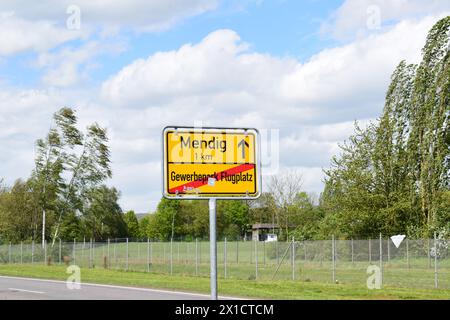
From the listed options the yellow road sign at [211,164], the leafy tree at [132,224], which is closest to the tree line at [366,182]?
the yellow road sign at [211,164]

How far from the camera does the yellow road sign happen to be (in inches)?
273

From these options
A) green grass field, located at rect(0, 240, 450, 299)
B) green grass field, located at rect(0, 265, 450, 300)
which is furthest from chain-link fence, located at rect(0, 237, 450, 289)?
green grass field, located at rect(0, 265, 450, 300)

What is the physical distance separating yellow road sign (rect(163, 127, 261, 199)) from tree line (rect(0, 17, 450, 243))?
3502 centimetres

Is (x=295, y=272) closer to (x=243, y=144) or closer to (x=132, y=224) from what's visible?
(x=243, y=144)

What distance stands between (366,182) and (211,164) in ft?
150

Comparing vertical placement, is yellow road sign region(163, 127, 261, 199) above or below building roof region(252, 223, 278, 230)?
above

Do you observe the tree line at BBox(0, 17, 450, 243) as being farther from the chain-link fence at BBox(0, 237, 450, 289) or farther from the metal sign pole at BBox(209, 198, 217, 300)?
the metal sign pole at BBox(209, 198, 217, 300)

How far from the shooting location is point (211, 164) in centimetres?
704

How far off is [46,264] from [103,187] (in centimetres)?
1712

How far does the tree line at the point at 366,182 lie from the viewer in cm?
4656

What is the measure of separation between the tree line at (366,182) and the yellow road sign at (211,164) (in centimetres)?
3502

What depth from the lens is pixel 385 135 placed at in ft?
171
